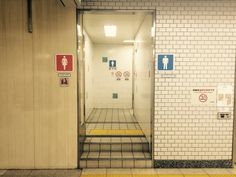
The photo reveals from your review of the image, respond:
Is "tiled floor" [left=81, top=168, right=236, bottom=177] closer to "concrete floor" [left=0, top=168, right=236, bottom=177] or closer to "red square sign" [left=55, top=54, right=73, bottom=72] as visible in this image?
"concrete floor" [left=0, top=168, right=236, bottom=177]

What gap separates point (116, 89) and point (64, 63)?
5496mm

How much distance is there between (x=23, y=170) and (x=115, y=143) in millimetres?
1704

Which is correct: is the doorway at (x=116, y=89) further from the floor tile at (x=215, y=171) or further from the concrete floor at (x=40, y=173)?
the floor tile at (x=215, y=171)

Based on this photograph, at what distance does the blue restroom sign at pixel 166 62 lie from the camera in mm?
3914

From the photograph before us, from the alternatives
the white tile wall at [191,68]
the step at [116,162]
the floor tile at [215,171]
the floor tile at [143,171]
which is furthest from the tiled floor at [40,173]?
the floor tile at [215,171]

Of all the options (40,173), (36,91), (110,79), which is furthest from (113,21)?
(110,79)

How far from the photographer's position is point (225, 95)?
397 centimetres

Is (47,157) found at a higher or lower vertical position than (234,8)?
lower

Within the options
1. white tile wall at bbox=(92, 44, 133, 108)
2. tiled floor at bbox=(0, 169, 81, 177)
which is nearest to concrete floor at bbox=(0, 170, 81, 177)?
tiled floor at bbox=(0, 169, 81, 177)

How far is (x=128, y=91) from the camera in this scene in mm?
9289

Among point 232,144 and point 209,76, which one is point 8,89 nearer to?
point 209,76

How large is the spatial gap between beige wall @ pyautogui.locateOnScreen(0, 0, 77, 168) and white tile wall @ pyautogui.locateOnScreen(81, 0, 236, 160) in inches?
26.9

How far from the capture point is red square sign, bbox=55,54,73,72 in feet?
12.8

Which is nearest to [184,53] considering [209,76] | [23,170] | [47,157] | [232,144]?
[209,76]
